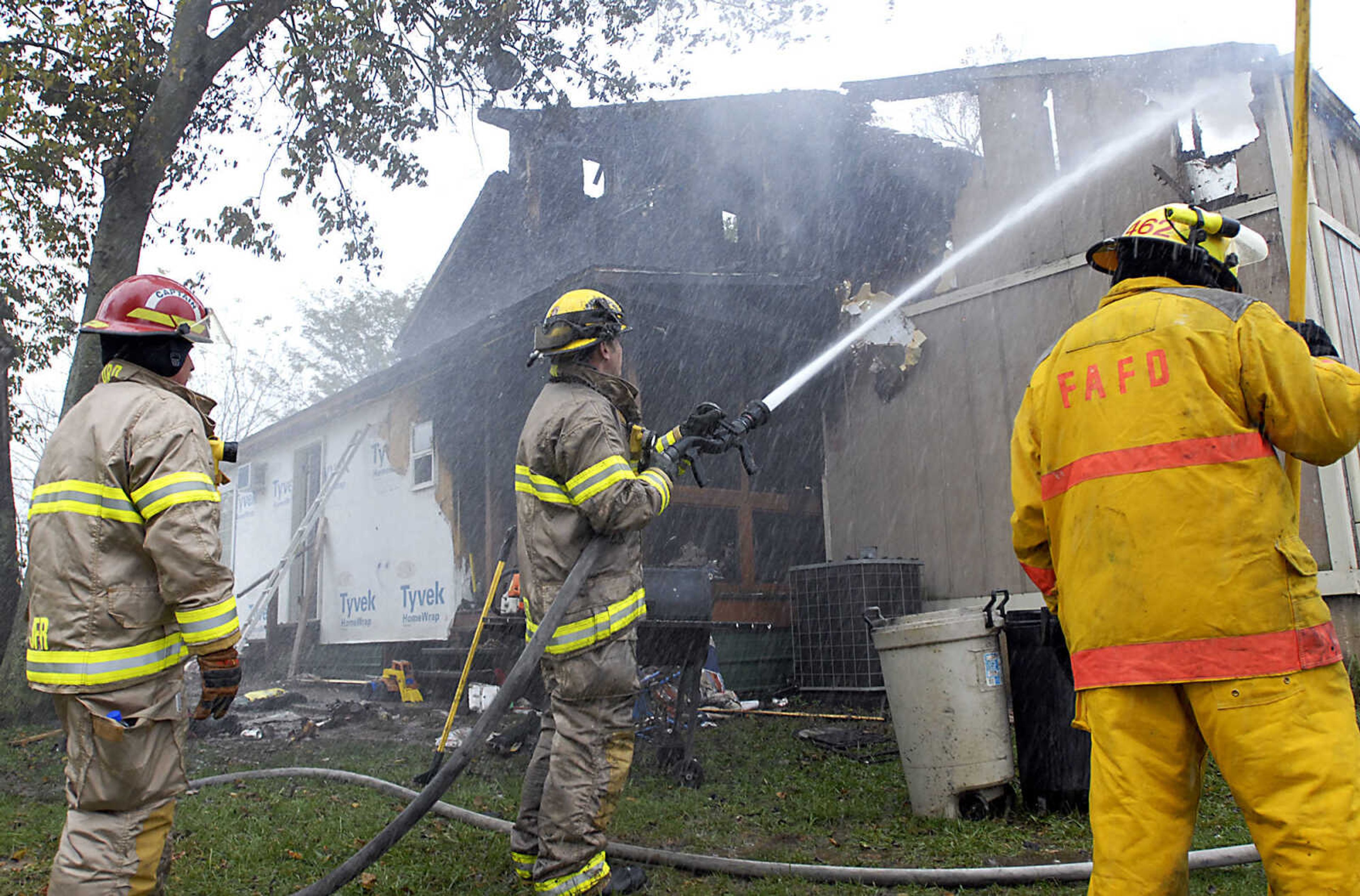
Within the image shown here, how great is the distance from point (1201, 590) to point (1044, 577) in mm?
595

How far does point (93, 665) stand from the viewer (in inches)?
96.8

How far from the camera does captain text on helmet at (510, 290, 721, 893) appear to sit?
3105 millimetres

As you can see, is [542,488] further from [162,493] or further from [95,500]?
[95,500]

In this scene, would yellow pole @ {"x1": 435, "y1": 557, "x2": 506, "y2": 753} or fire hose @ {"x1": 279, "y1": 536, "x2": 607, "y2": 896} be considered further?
yellow pole @ {"x1": 435, "y1": 557, "x2": 506, "y2": 753}

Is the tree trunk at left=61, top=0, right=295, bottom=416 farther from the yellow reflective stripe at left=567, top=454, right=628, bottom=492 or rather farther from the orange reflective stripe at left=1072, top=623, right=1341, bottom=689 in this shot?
the orange reflective stripe at left=1072, top=623, right=1341, bottom=689

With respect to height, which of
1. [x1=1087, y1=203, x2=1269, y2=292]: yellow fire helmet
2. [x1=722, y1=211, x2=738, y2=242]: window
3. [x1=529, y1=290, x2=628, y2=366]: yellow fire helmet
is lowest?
[x1=1087, y1=203, x2=1269, y2=292]: yellow fire helmet

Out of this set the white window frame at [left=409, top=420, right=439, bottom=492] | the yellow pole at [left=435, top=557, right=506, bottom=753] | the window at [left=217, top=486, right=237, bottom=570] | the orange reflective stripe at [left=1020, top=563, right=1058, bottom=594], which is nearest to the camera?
the orange reflective stripe at [left=1020, top=563, right=1058, bottom=594]

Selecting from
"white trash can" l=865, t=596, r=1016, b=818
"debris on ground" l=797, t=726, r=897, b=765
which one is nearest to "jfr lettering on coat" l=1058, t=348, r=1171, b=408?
"white trash can" l=865, t=596, r=1016, b=818

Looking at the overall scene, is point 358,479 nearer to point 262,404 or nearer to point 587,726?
point 587,726

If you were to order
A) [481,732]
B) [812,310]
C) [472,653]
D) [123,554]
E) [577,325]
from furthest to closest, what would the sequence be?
[812,310], [472,653], [577,325], [481,732], [123,554]

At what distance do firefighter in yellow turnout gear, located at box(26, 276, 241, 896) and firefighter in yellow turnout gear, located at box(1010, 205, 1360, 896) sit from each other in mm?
2187

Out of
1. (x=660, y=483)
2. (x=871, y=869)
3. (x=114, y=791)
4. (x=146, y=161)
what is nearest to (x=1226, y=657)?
(x=871, y=869)

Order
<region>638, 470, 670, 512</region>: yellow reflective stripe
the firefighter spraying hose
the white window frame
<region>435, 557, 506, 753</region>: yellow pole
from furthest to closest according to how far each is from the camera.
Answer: the white window frame → <region>435, 557, 506, 753</region>: yellow pole → <region>638, 470, 670, 512</region>: yellow reflective stripe → the firefighter spraying hose

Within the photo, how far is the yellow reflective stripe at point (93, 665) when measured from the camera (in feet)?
8.03
